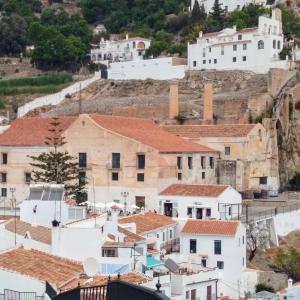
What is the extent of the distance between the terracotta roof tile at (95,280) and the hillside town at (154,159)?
92 millimetres

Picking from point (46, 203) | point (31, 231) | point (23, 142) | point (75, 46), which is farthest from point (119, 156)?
point (75, 46)

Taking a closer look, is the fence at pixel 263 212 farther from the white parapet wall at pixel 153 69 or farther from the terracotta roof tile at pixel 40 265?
the white parapet wall at pixel 153 69

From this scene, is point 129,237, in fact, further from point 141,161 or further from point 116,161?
point 116,161

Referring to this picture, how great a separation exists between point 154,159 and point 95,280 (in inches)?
1034

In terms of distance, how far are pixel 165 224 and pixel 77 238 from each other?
11741mm

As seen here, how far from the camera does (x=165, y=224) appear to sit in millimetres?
38125

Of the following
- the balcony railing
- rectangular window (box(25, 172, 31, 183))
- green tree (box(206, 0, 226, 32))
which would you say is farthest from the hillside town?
green tree (box(206, 0, 226, 32))

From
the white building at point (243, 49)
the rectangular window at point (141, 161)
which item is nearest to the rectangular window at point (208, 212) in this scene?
the rectangular window at point (141, 161)

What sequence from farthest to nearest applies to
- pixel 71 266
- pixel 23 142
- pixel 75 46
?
pixel 75 46 → pixel 23 142 → pixel 71 266

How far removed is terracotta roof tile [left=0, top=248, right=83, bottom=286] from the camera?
69.9ft

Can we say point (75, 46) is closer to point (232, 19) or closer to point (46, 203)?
point (232, 19)

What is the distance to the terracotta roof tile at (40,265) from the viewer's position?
2130cm

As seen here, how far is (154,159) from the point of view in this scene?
4722 cm

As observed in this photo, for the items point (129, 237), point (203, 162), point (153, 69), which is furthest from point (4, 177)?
point (153, 69)
